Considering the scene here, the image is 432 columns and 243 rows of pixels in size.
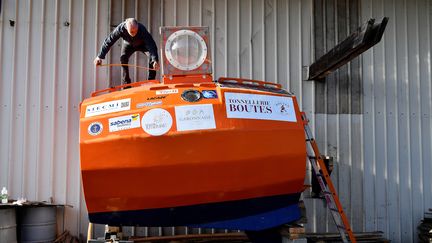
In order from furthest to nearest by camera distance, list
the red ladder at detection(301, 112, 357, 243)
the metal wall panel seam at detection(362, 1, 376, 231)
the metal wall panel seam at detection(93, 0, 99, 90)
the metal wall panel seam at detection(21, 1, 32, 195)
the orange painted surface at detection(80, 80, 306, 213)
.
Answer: the metal wall panel seam at detection(362, 1, 376, 231) → the metal wall panel seam at detection(93, 0, 99, 90) → the metal wall panel seam at detection(21, 1, 32, 195) → the red ladder at detection(301, 112, 357, 243) → the orange painted surface at detection(80, 80, 306, 213)

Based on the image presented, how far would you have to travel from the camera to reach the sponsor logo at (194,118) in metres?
3.67

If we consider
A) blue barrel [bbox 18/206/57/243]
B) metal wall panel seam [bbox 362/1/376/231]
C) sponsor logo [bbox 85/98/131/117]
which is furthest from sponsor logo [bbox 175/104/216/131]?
metal wall panel seam [bbox 362/1/376/231]

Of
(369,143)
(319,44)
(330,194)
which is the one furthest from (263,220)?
(319,44)

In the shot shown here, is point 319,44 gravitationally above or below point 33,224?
above

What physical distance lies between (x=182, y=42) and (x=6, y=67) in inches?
104

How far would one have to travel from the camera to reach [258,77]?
598 cm

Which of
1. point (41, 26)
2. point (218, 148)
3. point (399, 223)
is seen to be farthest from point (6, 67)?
point (399, 223)

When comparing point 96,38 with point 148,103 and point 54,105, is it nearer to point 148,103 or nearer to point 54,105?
point 54,105

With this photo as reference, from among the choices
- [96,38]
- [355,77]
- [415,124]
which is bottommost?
[415,124]

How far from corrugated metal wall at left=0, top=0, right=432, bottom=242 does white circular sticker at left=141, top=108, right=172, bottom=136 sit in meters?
2.14

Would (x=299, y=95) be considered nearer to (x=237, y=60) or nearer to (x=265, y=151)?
(x=237, y=60)

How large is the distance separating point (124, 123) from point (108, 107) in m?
0.25

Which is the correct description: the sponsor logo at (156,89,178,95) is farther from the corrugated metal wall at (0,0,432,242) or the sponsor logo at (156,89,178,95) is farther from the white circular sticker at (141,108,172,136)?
the corrugated metal wall at (0,0,432,242)

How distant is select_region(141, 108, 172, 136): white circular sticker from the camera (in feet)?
11.9
